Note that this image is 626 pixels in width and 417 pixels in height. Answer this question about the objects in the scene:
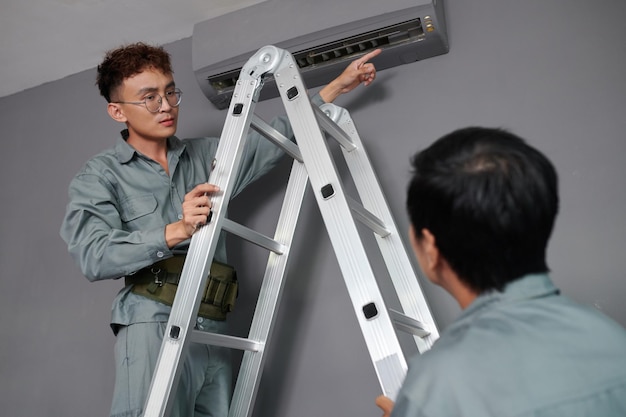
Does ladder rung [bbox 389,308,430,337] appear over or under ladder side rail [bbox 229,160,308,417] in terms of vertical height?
under

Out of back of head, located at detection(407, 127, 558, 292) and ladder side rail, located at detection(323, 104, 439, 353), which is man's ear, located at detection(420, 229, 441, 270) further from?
ladder side rail, located at detection(323, 104, 439, 353)

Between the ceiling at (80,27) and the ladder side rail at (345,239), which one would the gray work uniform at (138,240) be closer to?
the ladder side rail at (345,239)

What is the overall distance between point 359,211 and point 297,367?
0.68 metres

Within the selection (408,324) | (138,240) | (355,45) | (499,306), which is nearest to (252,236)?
(138,240)

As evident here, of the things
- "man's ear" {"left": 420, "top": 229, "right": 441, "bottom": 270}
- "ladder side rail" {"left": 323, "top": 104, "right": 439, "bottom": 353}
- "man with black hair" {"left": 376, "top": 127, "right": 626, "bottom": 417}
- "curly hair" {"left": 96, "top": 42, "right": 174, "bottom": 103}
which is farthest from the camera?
"curly hair" {"left": 96, "top": 42, "right": 174, "bottom": 103}

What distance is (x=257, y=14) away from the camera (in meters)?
2.43

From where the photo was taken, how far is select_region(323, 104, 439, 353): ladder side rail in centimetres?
188

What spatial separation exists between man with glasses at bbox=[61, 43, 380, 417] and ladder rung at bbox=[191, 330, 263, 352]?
0.35ft

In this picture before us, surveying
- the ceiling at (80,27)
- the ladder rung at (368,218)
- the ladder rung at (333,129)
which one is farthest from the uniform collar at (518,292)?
the ceiling at (80,27)

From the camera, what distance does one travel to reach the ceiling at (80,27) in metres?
2.51

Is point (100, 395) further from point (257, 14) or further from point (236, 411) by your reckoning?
point (257, 14)

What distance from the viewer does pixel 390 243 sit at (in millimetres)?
1986

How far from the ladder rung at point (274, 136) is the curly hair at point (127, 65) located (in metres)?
0.37

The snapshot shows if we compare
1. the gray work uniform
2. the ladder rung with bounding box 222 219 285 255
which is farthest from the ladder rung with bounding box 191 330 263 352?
the ladder rung with bounding box 222 219 285 255
